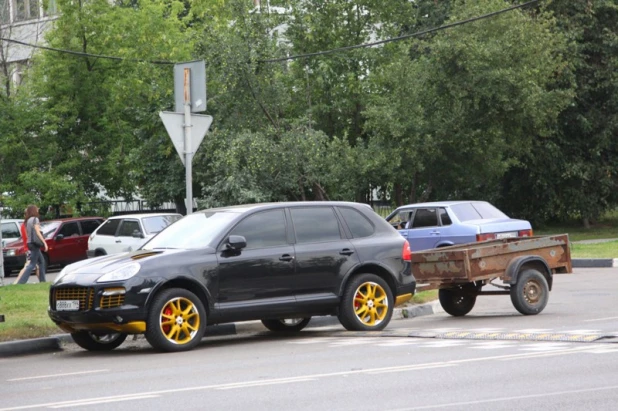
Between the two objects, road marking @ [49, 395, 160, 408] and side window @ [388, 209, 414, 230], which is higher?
A: side window @ [388, 209, 414, 230]

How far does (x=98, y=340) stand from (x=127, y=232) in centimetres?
1462

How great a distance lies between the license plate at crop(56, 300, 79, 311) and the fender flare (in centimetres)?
612

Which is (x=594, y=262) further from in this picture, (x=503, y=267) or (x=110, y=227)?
(x=110, y=227)

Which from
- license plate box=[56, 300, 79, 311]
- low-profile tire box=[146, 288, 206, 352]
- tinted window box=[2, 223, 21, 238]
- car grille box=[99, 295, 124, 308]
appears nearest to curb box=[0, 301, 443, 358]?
license plate box=[56, 300, 79, 311]

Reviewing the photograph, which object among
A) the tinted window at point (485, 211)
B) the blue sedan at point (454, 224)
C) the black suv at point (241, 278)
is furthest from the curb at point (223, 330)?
the tinted window at point (485, 211)

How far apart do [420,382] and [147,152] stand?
2984cm

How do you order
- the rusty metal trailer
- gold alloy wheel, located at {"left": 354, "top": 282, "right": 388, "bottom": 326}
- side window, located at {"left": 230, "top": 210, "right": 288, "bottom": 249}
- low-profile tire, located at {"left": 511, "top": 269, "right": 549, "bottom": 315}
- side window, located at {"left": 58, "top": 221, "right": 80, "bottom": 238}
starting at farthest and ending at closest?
side window, located at {"left": 58, "top": 221, "right": 80, "bottom": 238}
low-profile tire, located at {"left": 511, "top": 269, "right": 549, "bottom": 315}
the rusty metal trailer
gold alloy wheel, located at {"left": 354, "top": 282, "right": 388, "bottom": 326}
side window, located at {"left": 230, "top": 210, "right": 288, "bottom": 249}

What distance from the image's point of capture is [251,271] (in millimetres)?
13406

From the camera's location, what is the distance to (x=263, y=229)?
1388 centimetres

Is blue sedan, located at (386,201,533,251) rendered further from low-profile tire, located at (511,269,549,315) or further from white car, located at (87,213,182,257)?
low-profile tire, located at (511,269,549,315)

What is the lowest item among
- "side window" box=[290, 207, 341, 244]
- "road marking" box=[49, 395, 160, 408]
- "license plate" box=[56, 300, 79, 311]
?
"road marking" box=[49, 395, 160, 408]

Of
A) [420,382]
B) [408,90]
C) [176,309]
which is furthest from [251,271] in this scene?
[408,90]

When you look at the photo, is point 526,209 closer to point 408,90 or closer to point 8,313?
point 408,90

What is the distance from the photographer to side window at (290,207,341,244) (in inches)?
556
